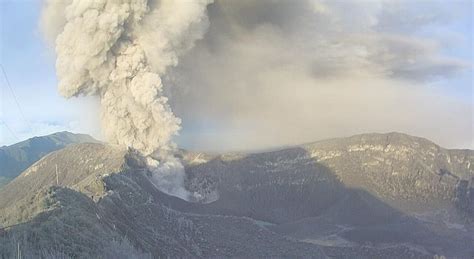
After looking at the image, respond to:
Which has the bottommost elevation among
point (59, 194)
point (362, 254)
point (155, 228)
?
point (362, 254)

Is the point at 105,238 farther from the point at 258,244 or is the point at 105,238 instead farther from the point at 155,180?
the point at 155,180

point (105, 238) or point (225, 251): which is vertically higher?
point (105, 238)

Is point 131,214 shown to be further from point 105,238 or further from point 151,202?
point 105,238

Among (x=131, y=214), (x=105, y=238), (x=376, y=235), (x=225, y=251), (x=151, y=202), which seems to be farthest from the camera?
(x=376, y=235)

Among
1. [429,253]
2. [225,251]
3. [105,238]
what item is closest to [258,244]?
[225,251]

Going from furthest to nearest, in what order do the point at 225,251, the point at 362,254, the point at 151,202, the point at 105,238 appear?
the point at 362,254
the point at 151,202
the point at 225,251
the point at 105,238

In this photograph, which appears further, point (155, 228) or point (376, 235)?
point (376, 235)

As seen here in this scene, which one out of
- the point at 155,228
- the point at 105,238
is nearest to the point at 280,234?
the point at 155,228

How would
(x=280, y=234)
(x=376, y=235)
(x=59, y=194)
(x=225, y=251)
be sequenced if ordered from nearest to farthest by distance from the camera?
(x=59, y=194) < (x=225, y=251) < (x=280, y=234) < (x=376, y=235)

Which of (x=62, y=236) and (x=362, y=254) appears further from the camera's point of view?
(x=362, y=254)
